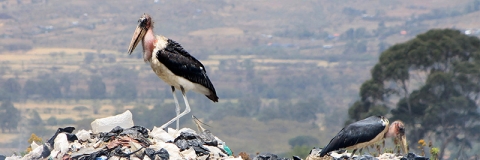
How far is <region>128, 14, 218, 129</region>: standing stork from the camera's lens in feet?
41.2

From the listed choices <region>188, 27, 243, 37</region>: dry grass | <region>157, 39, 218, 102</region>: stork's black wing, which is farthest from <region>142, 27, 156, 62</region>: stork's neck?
<region>188, 27, 243, 37</region>: dry grass

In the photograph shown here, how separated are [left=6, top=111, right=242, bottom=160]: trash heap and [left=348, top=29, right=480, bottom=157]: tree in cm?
2459

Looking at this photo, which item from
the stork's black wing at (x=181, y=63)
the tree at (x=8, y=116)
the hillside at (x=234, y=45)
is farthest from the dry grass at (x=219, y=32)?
the stork's black wing at (x=181, y=63)

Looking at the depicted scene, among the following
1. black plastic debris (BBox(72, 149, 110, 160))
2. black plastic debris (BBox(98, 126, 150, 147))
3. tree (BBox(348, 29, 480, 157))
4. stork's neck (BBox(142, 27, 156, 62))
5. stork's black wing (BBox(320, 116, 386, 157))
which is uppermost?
Answer: stork's neck (BBox(142, 27, 156, 62))

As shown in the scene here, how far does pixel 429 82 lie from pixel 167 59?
26.3 metres

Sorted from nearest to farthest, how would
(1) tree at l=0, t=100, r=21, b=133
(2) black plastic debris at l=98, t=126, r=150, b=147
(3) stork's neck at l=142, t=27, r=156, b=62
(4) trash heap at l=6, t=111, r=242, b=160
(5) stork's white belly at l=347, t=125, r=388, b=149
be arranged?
(4) trash heap at l=6, t=111, r=242, b=160, (2) black plastic debris at l=98, t=126, r=150, b=147, (5) stork's white belly at l=347, t=125, r=388, b=149, (3) stork's neck at l=142, t=27, r=156, b=62, (1) tree at l=0, t=100, r=21, b=133

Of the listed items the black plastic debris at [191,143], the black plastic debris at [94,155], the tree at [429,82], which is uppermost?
the black plastic debris at [94,155]

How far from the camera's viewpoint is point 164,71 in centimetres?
1267

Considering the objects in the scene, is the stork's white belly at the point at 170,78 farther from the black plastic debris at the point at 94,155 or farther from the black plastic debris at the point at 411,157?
the black plastic debris at the point at 411,157

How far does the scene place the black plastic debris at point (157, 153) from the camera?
10508 millimetres

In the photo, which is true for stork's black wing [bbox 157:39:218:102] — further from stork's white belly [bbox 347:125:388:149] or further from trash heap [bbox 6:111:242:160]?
stork's white belly [bbox 347:125:388:149]

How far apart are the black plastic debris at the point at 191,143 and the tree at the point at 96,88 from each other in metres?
54.6

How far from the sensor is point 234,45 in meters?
88.4

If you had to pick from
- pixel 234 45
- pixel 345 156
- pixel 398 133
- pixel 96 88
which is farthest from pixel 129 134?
pixel 234 45
